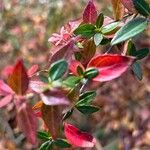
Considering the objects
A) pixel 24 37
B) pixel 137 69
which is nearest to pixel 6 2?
pixel 24 37

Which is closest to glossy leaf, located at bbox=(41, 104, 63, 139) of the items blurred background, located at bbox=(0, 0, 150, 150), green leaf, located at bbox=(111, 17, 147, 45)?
green leaf, located at bbox=(111, 17, 147, 45)

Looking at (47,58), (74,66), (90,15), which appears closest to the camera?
(74,66)

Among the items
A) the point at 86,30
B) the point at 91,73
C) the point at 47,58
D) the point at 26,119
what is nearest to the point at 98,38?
the point at 86,30

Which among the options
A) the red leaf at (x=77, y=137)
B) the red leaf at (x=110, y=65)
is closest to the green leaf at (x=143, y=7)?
the red leaf at (x=110, y=65)

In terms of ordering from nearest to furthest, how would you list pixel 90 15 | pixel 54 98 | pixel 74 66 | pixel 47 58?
1. pixel 54 98
2. pixel 74 66
3. pixel 90 15
4. pixel 47 58

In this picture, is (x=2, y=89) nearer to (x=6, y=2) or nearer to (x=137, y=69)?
(x=137, y=69)

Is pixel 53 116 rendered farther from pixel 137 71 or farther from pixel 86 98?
pixel 137 71
